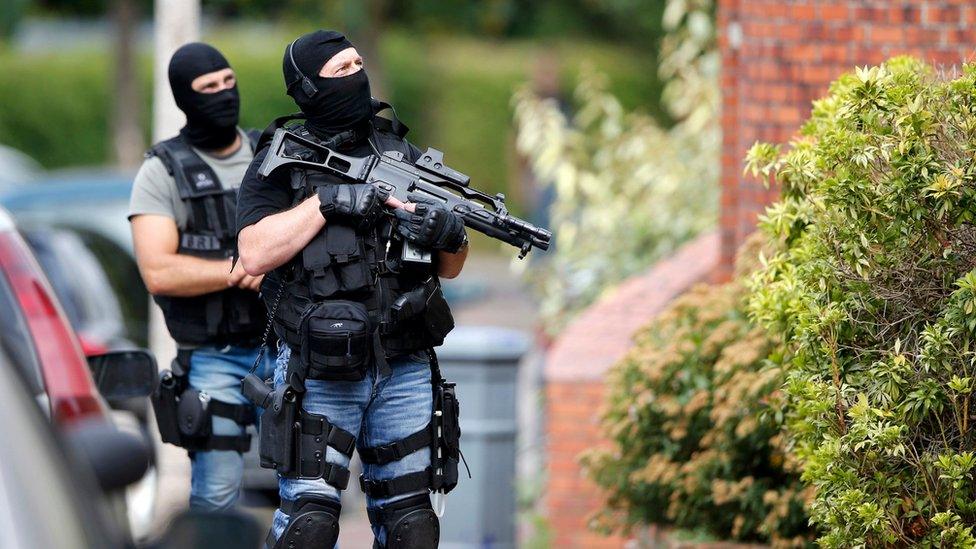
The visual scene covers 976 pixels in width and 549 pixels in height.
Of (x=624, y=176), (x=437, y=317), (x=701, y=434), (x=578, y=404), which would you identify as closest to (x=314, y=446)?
(x=437, y=317)

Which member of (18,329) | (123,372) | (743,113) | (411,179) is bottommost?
(123,372)

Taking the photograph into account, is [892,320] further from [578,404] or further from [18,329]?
[578,404]

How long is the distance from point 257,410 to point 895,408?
7.01ft

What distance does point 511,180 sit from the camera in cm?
2878

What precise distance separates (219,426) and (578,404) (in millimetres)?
2282

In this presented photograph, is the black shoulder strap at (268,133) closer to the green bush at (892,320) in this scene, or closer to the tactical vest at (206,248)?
the tactical vest at (206,248)

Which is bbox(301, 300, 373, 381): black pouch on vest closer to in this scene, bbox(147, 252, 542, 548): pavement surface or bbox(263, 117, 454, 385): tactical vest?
bbox(263, 117, 454, 385): tactical vest

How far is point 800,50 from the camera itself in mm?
6074

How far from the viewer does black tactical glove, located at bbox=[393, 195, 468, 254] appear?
400 centimetres

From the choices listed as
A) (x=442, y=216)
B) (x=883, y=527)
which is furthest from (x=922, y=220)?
(x=442, y=216)

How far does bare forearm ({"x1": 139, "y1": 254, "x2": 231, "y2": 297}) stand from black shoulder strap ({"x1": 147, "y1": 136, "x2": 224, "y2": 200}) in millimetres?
226

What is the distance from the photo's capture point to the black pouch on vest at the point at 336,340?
4031 mm

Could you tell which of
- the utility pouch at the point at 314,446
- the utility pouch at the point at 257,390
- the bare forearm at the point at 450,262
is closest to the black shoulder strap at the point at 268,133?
the bare forearm at the point at 450,262

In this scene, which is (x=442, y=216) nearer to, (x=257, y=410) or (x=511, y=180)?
(x=257, y=410)
